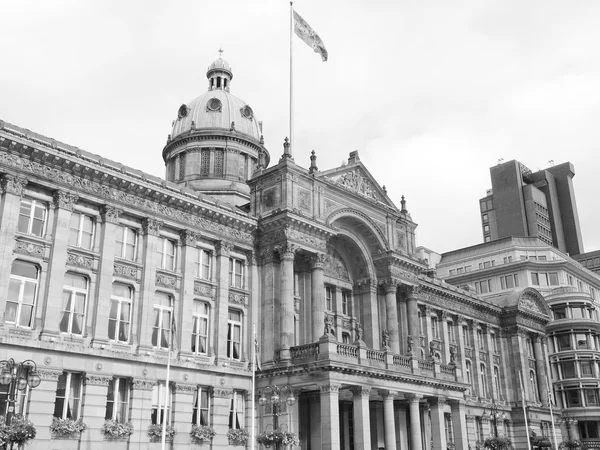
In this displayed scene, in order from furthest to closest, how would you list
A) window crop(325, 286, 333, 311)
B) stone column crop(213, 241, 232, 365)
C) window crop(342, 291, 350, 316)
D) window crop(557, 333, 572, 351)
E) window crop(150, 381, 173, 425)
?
window crop(557, 333, 572, 351), window crop(342, 291, 350, 316), window crop(325, 286, 333, 311), stone column crop(213, 241, 232, 365), window crop(150, 381, 173, 425)

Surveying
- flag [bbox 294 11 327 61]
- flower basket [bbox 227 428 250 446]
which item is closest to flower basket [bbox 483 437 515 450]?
flower basket [bbox 227 428 250 446]

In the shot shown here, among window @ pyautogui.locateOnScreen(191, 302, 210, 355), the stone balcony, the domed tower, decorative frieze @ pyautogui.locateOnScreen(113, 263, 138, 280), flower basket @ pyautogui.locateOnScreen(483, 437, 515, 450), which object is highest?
the domed tower

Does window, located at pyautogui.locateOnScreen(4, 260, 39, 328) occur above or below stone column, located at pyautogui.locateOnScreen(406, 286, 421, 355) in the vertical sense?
below

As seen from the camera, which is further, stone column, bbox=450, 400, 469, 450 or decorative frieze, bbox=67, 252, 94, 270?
stone column, bbox=450, 400, 469, 450

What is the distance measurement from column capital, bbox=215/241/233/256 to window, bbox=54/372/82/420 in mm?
12542

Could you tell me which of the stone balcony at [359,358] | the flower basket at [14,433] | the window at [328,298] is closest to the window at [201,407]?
the stone balcony at [359,358]

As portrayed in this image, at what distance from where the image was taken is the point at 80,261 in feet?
117

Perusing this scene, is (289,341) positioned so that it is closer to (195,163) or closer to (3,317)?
(3,317)

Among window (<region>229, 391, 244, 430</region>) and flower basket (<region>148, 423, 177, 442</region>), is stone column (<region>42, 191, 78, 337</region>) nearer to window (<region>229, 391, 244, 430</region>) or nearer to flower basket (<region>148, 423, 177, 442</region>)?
flower basket (<region>148, 423, 177, 442</region>)

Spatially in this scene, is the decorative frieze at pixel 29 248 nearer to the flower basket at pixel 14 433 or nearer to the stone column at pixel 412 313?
the flower basket at pixel 14 433

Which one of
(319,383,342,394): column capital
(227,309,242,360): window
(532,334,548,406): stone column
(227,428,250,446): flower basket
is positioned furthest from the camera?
(532,334,548,406): stone column

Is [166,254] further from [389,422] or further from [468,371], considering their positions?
[468,371]

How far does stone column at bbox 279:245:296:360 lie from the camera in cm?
4216

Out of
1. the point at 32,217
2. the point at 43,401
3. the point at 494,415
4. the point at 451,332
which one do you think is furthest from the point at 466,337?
the point at 32,217
